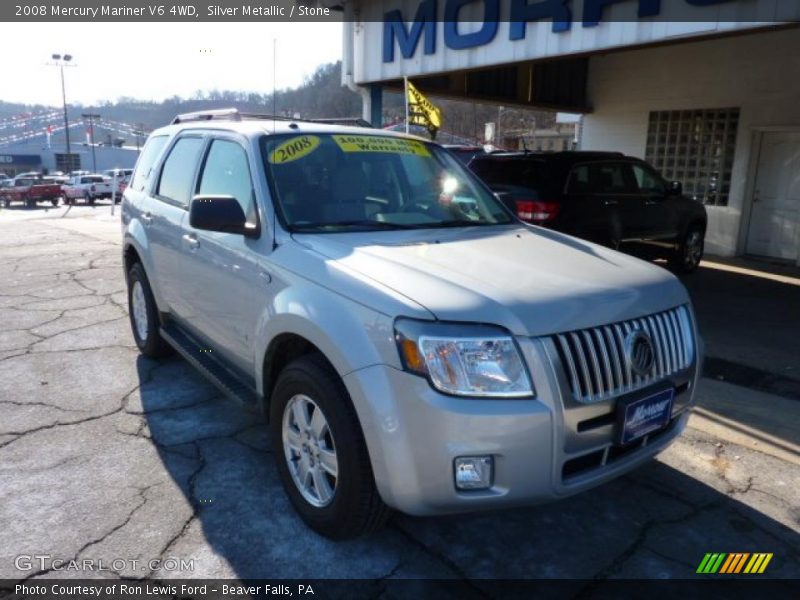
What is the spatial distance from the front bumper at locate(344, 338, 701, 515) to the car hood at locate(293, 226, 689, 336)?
0.18 m

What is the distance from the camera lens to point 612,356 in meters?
2.47

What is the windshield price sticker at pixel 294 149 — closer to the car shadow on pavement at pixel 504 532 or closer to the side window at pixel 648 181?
the car shadow on pavement at pixel 504 532

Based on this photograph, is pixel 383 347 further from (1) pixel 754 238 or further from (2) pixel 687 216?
(1) pixel 754 238

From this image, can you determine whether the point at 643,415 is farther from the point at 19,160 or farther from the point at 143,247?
the point at 19,160

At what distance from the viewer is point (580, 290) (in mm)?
2537

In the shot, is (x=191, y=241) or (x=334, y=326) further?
(x=191, y=241)

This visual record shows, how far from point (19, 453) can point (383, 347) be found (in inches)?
98.9

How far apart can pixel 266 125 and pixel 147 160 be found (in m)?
1.91

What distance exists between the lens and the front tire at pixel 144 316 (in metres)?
4.78

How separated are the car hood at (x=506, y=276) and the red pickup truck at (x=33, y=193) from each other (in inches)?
1573

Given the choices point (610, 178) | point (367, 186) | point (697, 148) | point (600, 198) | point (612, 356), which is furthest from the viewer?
point (697, 148)

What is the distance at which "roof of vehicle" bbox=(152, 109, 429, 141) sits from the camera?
360 cm

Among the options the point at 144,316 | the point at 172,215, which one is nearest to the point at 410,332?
the point at 172,215

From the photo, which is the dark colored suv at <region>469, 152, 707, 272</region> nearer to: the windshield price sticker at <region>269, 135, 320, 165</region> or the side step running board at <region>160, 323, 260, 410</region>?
the windshield price sticker at <region>269, 135, 320, 165</region>
